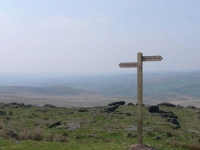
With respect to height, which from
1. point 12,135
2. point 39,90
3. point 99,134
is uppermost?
point 39,90

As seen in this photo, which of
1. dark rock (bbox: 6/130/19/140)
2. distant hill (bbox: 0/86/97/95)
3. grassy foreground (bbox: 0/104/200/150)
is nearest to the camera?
grassy foreground (bbox: 0/104/200/150)

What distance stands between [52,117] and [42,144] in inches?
613

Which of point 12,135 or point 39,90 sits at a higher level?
point 39,90

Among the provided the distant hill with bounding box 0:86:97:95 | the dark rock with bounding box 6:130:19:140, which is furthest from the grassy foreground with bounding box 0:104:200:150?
the distant hill with bounding box 0:86:97:95

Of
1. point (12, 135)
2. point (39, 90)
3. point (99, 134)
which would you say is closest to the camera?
point (12, 135)

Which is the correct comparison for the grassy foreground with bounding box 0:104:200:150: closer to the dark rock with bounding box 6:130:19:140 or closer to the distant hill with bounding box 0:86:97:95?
the dark rock with bounding box 6:130:19:140

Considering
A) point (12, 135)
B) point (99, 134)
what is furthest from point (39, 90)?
point (12, 135)

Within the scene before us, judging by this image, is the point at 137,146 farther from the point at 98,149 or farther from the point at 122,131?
the point at 122,131

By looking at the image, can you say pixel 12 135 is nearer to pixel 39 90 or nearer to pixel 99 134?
pixel 99 134

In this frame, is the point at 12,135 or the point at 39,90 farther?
the point at 39,90

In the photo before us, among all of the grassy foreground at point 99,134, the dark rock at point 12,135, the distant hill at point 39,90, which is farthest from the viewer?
the distant hill at point 39,90

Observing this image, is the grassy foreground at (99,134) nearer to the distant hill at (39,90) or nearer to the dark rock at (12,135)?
the dark rock at (12,135)

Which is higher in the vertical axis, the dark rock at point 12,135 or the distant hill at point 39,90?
the distant hill at point 39,90

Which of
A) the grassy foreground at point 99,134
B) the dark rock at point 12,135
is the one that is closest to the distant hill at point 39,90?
the grassy foreground at point 99,134
